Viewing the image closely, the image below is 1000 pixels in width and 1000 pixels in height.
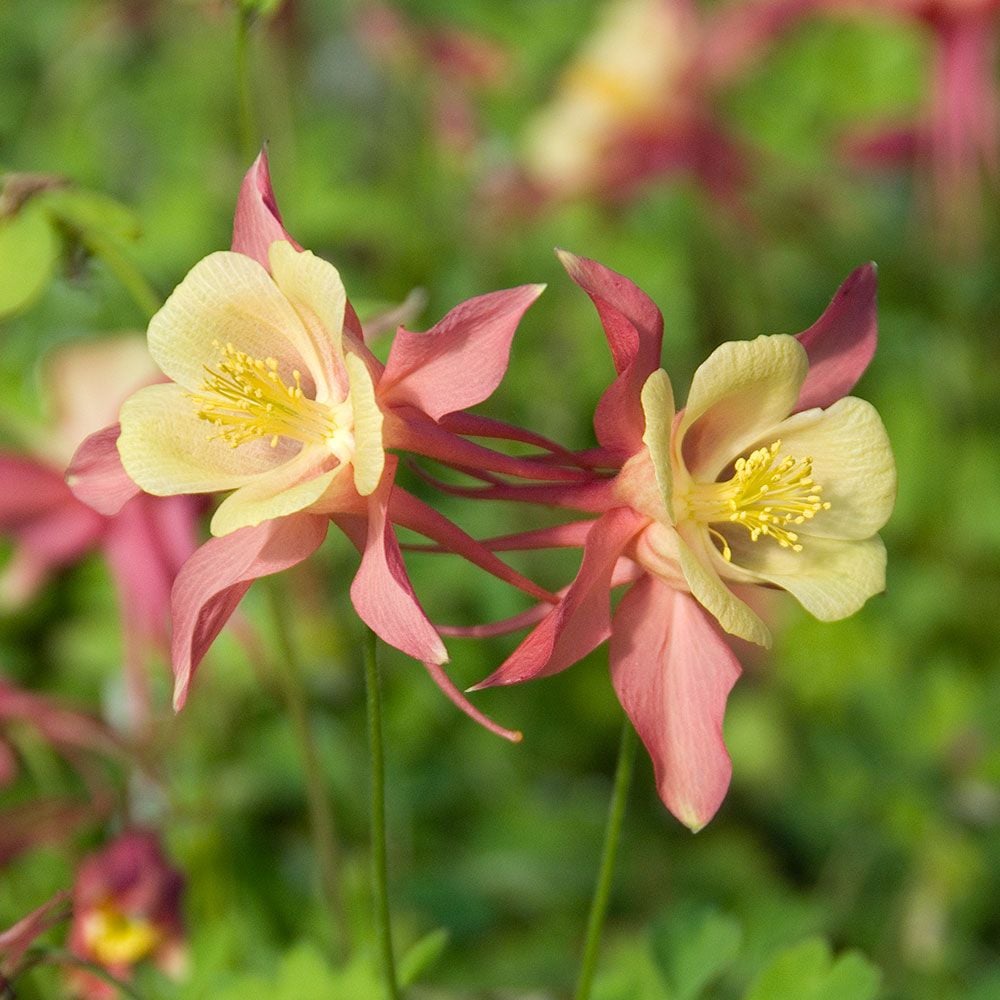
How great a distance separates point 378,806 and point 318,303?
11.2 inches

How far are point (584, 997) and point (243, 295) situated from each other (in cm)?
48

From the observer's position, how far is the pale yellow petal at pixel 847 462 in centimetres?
84

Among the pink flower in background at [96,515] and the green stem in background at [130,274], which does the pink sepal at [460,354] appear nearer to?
the green stem in background at [130,274]

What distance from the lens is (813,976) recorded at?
0.98 meters

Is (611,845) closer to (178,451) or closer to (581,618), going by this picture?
(581,618)

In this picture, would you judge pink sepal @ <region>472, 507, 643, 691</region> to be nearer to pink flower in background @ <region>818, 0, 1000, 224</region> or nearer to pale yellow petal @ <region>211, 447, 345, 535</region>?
pale yellow petal @ <region>211, 447, 345, 535</region>

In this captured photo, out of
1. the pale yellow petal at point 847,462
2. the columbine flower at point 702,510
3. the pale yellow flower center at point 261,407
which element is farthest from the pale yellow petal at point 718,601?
the pale yellow flower center at point 261,407

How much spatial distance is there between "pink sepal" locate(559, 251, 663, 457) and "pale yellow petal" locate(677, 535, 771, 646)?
0.24ft

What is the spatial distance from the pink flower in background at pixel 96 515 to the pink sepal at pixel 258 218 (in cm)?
68

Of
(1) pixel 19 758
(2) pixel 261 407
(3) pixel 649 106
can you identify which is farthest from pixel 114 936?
(3) pixel 649 106

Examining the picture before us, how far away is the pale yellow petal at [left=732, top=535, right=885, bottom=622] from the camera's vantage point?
2.72 ft

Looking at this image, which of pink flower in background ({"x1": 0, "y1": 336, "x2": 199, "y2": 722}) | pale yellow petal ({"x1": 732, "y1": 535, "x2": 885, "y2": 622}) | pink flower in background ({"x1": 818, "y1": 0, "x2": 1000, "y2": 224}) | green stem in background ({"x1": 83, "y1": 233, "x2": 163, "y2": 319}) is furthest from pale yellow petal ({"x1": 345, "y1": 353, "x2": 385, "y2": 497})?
pink flower in background ({"x1": 818, "y1": 0, "x2": 1000, "y2": 224})

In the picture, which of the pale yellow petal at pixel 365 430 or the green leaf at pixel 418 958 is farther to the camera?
the green leaf at pixel 418 958

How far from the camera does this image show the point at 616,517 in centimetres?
82
